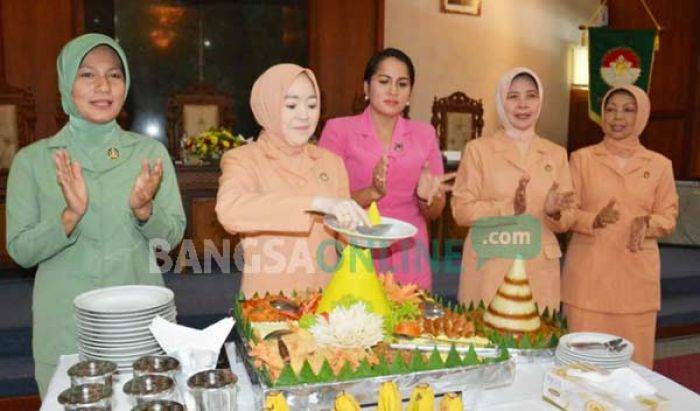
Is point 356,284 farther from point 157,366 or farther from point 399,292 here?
point 157,366

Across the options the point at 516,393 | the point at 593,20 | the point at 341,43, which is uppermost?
the point at 593,20

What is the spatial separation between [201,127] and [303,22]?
69.2 inches

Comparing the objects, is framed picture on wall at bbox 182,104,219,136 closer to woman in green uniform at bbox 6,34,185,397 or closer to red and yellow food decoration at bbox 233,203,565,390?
woman in green uniform at bbox 6,34,185,397

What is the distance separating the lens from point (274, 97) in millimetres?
1935

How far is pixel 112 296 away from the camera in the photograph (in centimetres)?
172

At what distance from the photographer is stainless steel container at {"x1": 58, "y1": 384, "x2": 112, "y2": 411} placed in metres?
1.18

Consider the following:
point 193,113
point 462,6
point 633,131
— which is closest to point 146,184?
point 633,131

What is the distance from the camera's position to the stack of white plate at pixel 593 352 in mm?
1513

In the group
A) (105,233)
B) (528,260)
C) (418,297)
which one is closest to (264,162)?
(105,233)

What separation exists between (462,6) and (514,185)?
5.23 metres

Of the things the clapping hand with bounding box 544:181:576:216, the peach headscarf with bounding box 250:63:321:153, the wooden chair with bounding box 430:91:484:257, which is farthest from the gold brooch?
the wooden chair with bounding box 430:91:484:257

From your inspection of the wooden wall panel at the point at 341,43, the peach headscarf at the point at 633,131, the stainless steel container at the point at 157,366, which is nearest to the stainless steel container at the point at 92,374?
the stainless steel container at the point at 157,366

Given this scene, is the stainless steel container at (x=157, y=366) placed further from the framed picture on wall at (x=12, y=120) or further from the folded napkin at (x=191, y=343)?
the framed picture on wall at (x=12, y=120)

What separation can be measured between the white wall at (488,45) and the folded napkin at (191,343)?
19.3 feet
